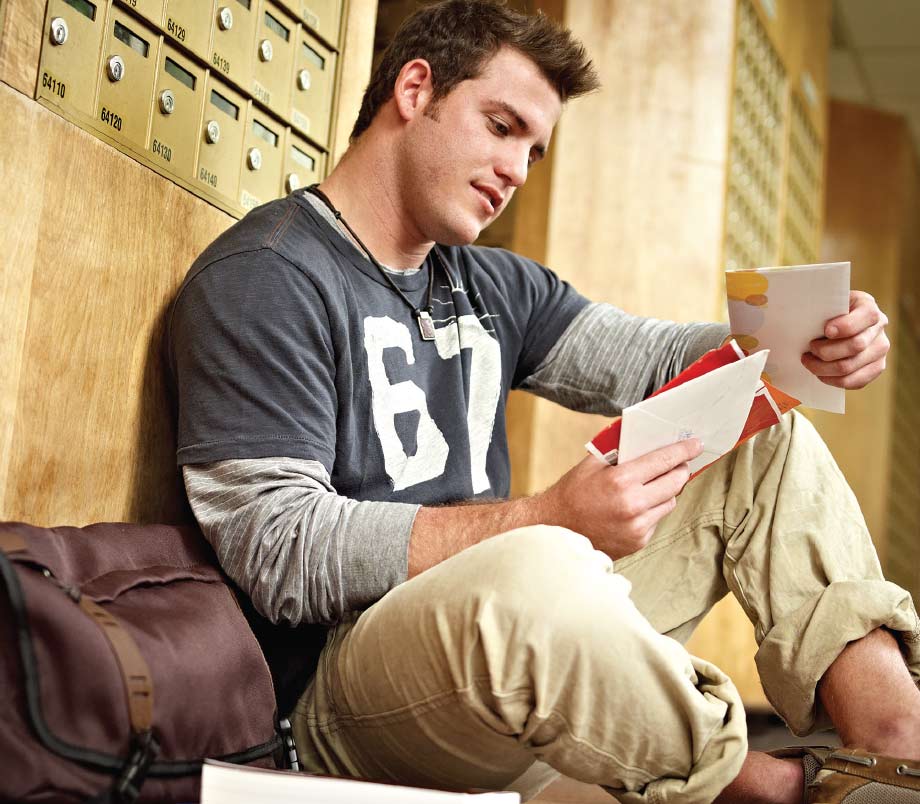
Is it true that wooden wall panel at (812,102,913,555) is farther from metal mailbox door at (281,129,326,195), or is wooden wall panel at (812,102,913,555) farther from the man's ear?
the man's ear

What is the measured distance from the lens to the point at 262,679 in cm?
101

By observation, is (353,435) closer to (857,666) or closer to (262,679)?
(262,679)

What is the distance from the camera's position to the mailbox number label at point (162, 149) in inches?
54.2

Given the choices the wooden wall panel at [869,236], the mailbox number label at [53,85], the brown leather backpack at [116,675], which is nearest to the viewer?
the brown leather backpack at [116,675]

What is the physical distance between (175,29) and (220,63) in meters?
0.10

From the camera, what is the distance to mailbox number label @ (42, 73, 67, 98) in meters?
1.19

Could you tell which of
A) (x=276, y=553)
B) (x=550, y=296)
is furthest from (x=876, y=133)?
(x=276, y=553)

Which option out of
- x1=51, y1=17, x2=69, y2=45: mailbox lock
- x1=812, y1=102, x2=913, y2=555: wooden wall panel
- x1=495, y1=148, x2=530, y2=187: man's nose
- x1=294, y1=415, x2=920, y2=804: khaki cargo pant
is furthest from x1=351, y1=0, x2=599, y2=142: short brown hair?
x1=812, y1=102, x2=913, y2=555: wooden wall panel

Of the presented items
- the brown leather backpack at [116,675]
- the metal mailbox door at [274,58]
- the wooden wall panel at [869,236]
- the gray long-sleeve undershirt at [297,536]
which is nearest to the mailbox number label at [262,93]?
the metal mailbox door at [274,58]

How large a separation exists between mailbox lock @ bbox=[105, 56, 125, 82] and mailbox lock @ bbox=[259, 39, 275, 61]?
12.1 inches

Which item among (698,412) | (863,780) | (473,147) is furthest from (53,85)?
(863,780)

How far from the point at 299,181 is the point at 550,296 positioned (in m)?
0.42

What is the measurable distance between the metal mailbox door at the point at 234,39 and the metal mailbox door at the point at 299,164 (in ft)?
0.50

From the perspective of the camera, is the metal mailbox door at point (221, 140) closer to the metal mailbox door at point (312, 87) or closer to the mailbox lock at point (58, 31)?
the metal mailbox door at point (312, 87)
